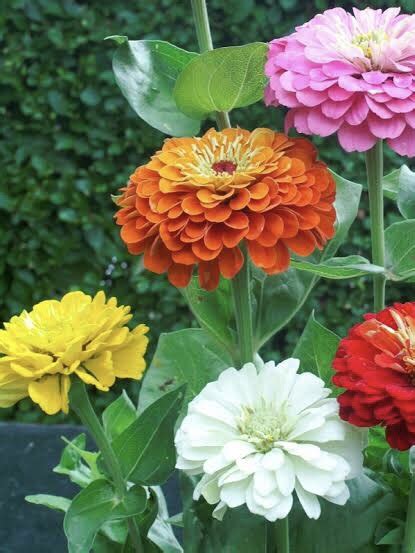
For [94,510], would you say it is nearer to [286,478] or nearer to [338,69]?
[286,478]

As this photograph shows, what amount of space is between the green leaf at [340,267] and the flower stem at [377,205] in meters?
0.02

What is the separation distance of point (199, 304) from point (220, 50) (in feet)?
0.52

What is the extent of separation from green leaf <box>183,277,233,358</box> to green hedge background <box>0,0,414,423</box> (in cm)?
117

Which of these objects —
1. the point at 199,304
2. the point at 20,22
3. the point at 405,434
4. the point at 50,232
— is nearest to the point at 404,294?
the point at 50,232

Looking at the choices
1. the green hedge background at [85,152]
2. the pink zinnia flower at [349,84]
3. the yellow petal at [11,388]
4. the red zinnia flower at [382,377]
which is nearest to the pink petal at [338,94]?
the pink zinnia flower at [349,84]

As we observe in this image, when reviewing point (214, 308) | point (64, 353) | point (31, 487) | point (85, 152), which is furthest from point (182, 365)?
point (85, 152)

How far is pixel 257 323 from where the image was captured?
59 cm

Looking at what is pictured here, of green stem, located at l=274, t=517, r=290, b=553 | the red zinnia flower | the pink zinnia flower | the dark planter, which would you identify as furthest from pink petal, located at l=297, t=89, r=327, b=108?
the dark planter

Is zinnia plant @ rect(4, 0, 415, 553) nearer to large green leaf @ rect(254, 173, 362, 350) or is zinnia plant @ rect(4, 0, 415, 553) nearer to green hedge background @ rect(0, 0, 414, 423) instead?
large green leaf @ rect(254, 173, 362, 350)

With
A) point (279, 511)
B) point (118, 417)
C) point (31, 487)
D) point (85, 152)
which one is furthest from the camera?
point (85, 152)

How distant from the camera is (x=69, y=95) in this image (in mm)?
1854

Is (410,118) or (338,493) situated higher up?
(410,118)

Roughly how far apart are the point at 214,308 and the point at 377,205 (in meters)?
0.12

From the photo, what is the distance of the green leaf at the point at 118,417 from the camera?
64 centimetres
